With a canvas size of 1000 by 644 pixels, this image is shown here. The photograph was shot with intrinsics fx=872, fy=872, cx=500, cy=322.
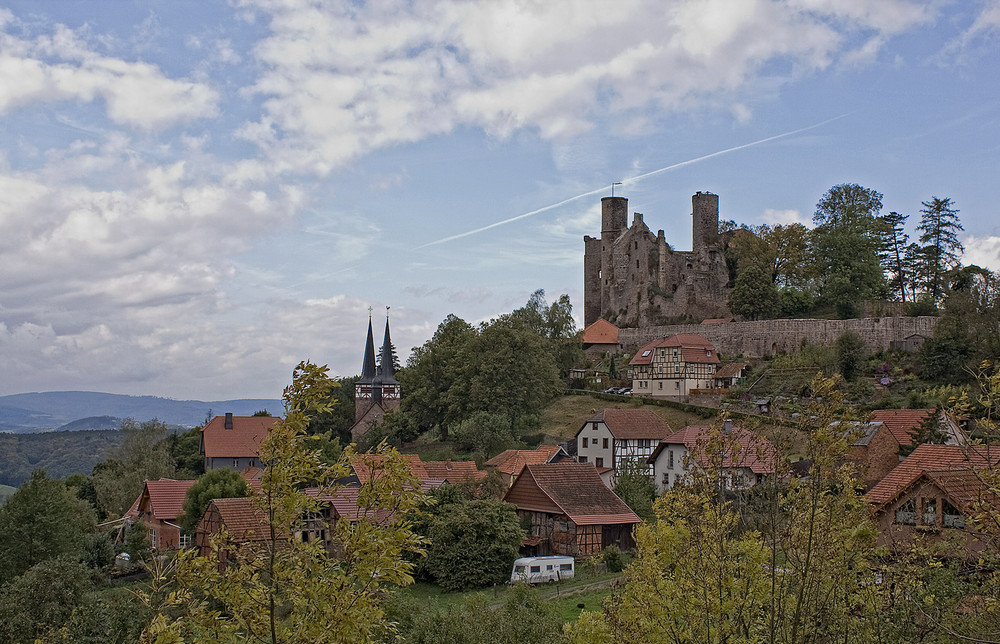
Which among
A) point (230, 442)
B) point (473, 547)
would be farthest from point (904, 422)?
point (230, 442)

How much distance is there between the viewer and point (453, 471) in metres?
44.7

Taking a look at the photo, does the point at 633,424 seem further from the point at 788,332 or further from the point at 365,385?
the point at 365,385

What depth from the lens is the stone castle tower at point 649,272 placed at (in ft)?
240

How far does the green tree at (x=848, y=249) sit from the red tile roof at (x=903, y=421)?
26.0 metres

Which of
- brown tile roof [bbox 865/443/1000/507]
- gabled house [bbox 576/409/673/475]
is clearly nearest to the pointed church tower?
gabled house [bbox 576/409/673/475]

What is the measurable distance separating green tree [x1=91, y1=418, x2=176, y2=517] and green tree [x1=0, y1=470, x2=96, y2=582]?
14077 millimetres

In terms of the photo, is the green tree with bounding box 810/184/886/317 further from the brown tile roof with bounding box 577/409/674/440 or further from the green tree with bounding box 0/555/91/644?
the green tree with bounding box 0/555/91/644

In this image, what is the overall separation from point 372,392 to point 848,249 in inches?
1528

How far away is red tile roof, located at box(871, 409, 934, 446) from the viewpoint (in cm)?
3425

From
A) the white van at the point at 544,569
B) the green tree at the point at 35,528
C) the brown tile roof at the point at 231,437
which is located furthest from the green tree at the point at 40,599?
the brown tile roof at the point at 231,437

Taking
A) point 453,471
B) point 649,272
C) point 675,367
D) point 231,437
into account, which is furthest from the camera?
point 649,272

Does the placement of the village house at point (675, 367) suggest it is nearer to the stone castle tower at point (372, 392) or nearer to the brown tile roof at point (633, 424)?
the brown tile roof at point (633, 424)

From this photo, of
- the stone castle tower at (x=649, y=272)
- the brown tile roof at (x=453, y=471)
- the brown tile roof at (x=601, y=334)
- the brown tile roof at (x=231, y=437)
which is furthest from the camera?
the brown tile roof at (x=601, y=334)

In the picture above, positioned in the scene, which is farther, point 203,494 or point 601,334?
point 601,334
